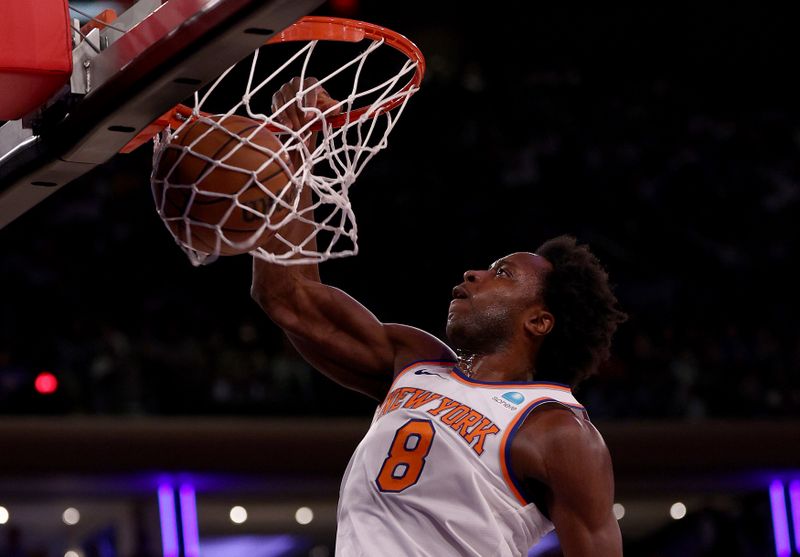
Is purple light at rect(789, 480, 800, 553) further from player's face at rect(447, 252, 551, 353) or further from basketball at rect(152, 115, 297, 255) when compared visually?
basketball at rect(152, 115, 297, 255)

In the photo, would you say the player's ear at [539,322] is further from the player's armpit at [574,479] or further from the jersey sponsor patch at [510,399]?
the player's armpit at [574,479]

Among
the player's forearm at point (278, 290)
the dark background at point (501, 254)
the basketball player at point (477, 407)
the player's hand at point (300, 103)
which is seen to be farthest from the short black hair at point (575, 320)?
the dark background at point (501, 254)

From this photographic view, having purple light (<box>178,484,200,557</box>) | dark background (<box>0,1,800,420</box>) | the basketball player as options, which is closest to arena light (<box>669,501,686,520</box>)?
dark background (<box>0,1,800,420</box>)

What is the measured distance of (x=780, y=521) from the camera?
8562 millimetres

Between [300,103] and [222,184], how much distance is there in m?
0.55

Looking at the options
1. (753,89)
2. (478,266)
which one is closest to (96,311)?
(478,266)

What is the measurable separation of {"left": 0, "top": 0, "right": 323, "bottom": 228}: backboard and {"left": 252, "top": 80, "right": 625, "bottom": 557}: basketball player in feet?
2.69

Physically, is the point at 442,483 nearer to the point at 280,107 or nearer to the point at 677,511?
the point at 280,107

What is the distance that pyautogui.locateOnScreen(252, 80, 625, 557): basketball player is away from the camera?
2959 mm

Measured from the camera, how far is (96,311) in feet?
26.0

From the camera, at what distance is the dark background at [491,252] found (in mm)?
7500

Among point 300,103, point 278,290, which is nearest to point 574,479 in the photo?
point 278,290

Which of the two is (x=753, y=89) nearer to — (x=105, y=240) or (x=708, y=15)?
(x=708, y=15)

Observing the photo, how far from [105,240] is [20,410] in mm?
1663
